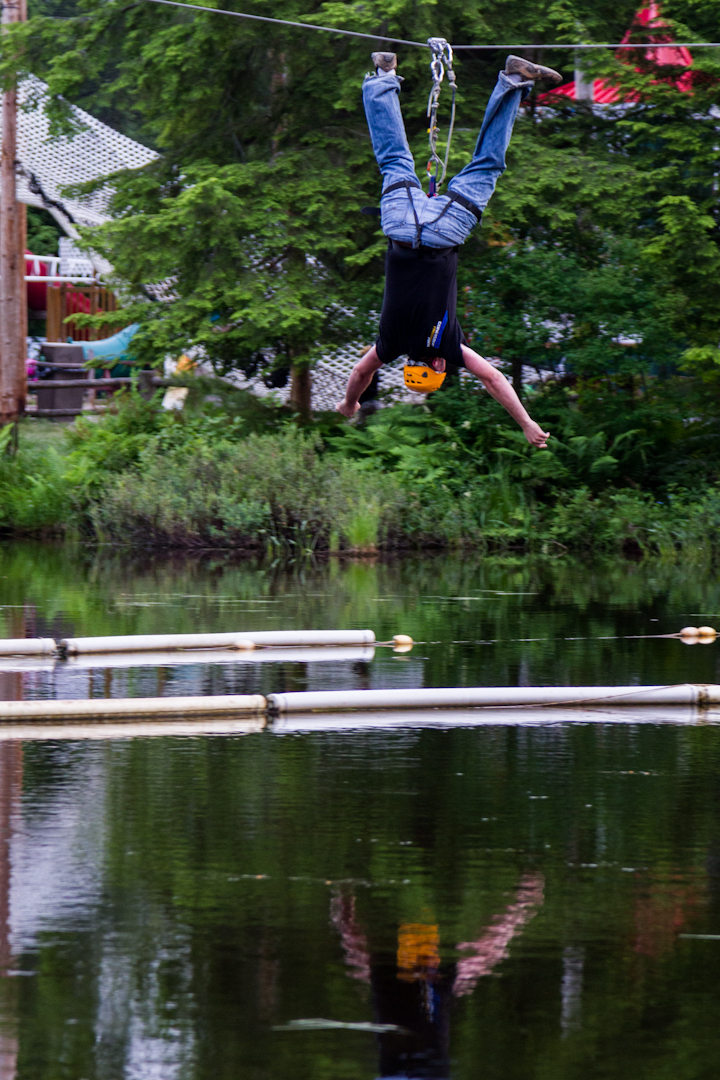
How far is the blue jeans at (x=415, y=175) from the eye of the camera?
9.62 m

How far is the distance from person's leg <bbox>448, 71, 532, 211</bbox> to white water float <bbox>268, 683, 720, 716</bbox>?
317 cm

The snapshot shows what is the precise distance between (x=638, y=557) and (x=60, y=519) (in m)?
9.01

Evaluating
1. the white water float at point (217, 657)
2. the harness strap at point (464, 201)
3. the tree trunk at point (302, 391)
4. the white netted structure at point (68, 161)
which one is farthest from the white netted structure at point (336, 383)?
the harness strap at point (464, 201)

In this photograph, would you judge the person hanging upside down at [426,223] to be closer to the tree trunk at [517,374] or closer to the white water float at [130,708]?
the white water float at [130,708]

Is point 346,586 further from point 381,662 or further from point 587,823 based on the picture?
point 587,823

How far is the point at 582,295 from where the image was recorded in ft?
76.6

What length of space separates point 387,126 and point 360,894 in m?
5.85

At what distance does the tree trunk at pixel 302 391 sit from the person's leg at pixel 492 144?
1494 centimetres

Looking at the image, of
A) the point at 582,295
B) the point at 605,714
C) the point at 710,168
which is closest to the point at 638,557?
the point at 582,295

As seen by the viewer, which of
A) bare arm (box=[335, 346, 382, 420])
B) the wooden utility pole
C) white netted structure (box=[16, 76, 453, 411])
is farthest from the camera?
white netted structure (box=[16, 76, 453, 411])

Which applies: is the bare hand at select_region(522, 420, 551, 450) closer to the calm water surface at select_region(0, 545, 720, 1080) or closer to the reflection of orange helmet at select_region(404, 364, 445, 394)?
the reflection of orange helmet at select_region(404, 364, 445, 394)

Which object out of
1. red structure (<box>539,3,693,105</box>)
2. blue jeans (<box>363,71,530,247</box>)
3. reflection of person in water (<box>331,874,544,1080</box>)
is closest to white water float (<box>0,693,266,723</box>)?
blue jeans (<box>363,71,530,247</box>)

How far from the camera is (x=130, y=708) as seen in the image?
9320 millimetres

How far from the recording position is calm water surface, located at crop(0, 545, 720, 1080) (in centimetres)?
462
